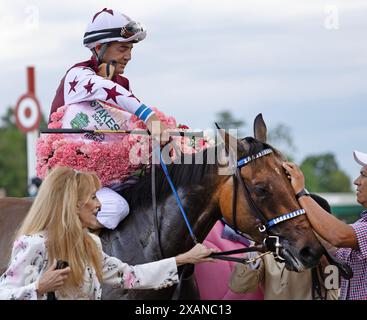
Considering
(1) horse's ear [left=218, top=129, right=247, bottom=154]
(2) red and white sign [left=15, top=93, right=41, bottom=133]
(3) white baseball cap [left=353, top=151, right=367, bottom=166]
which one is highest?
(2) red and white sign [left=15, top=93, right=41, bottom=133]

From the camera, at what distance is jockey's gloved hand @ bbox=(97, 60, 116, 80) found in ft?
21.8

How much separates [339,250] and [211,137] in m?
1.21

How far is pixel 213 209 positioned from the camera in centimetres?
618

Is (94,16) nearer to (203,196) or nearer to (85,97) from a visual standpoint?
(85,97)

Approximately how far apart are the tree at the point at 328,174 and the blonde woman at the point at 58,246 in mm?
56422

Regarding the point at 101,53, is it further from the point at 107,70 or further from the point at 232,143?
the point at 232,143

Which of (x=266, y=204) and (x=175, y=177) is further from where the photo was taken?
(x=175, y=177)

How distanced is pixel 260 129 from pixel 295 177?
0.47 meters

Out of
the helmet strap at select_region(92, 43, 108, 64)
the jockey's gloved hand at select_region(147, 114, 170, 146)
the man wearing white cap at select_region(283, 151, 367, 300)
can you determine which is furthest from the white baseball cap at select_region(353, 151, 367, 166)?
the helmet strap at select_region(92, 43, 108, 64)

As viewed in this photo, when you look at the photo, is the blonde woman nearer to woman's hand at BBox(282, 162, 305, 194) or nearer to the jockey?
the jockey

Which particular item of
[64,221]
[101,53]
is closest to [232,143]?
[101,53]

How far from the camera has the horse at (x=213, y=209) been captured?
231 inches

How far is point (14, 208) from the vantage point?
22.8ft
